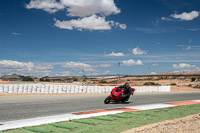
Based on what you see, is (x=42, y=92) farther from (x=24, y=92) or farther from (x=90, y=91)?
(x=90, y=91)

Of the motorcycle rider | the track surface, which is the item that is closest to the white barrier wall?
the track surface

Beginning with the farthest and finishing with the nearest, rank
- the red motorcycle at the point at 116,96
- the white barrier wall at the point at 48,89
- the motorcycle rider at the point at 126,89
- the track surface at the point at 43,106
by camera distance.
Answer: the white barrier wall at the point at 48,89 → the motorcycle rider at the point at 126,89 → the red motorcycle at the point at 116,96 → the track surface at the point at 43,106

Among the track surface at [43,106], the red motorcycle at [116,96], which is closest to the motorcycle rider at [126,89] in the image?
the red motorcycle at [116,96]

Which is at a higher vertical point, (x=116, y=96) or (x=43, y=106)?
(x=116, y=96)

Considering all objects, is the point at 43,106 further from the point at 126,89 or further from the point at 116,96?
the point at 126,89

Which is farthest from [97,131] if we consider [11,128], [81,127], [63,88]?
[63,88]

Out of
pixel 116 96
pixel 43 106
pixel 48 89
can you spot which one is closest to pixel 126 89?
pixel 116 96

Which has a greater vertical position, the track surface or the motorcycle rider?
the motorcycle rider

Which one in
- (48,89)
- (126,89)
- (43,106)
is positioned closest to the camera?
(43,106)

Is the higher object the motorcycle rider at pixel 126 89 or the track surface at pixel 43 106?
the motorcycle rider at pixel 126 89

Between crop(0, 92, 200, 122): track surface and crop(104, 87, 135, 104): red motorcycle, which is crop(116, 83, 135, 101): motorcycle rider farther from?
→ crop(0, 92, 200, 122): track surface

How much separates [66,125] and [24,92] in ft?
63.3

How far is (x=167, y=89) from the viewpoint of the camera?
3975cm

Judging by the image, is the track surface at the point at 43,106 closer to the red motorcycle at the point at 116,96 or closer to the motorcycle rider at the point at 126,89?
the red motorcycle at the point at 116,96
